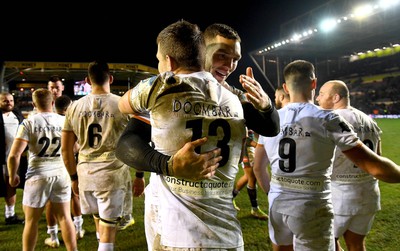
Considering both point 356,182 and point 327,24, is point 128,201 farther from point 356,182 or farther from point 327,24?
point 327,24

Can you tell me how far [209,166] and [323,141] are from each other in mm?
1448

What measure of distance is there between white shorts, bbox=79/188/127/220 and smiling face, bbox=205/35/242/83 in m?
2.14

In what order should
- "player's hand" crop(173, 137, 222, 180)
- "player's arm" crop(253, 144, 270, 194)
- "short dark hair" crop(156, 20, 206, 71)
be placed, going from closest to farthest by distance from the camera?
"player's hand" crop(173, 137, 222, 180)
"short dark hair" crop(156, 20, 206, 71)
"player's arm" crop(253, 144, 270, 194)

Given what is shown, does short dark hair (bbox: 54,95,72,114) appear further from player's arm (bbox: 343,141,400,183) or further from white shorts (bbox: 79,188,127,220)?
player's arm (bbox: 343,141,400,183)

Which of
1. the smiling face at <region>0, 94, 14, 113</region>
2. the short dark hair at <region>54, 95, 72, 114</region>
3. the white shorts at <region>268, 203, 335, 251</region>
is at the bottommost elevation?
the white shorts at <region>268, 203, 335, 251</region>

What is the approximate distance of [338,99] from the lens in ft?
11.5

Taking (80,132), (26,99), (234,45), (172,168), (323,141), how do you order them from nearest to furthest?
1. (172,168)
2. (234,45)
3. (323,141)
4. (80,132)
5. (26,99)

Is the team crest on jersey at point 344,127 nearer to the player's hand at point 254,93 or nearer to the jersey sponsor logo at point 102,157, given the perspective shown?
the player's hand at point 254,93

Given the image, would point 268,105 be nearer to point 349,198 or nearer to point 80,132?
point 349,198

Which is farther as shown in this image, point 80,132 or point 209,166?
point 80,132

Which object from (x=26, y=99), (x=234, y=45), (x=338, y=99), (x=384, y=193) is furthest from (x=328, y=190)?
(x=26, y=99)

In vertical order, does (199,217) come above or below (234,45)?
below

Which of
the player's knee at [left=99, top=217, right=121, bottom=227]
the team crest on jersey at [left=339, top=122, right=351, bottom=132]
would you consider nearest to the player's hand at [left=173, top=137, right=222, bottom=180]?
the team crest on jersey at [left=339, top=122, right=351, bottom=132]

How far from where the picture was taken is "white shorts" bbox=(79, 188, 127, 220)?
3408 mm
